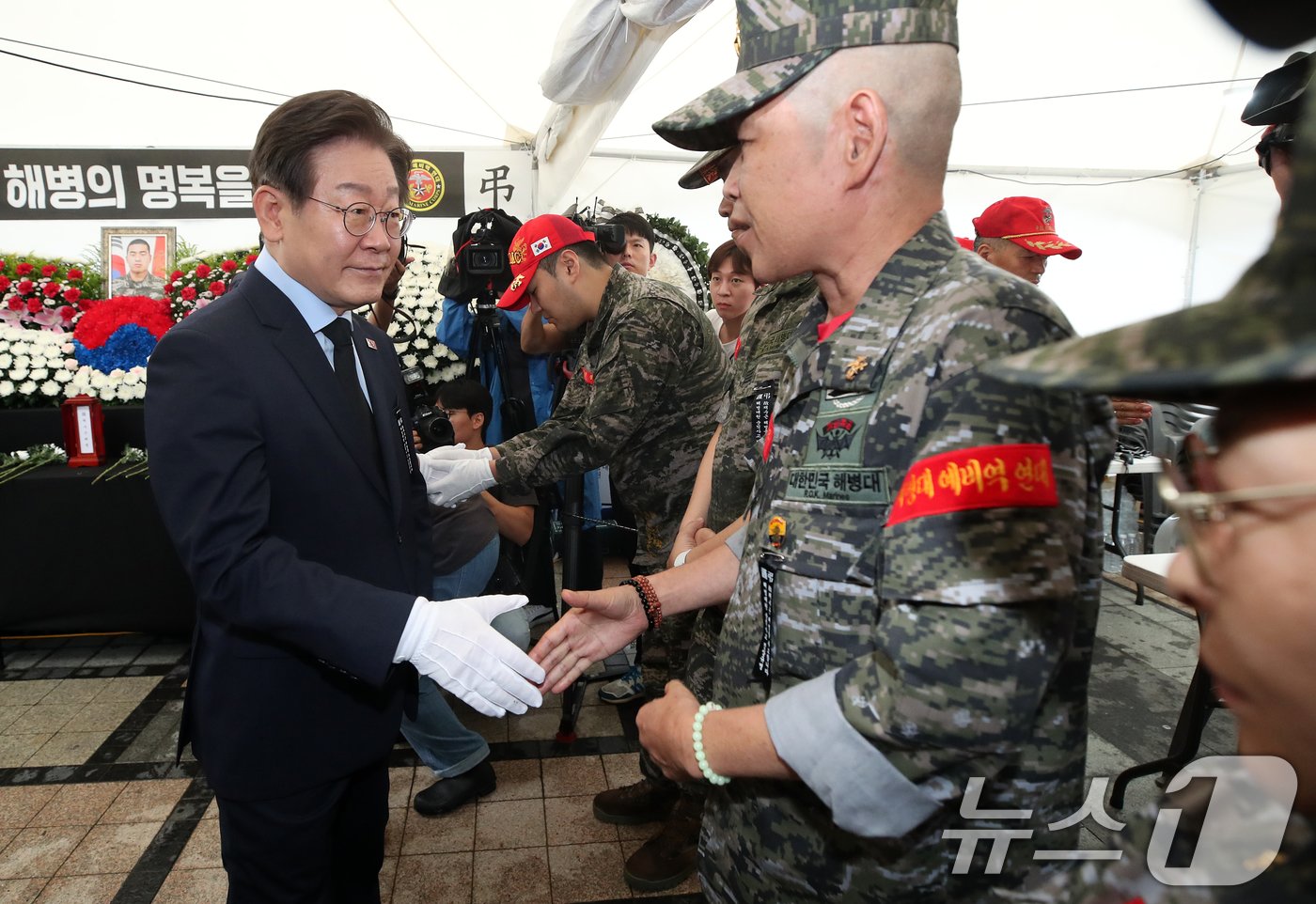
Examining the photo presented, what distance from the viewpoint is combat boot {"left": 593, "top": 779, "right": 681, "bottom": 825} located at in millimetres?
2840

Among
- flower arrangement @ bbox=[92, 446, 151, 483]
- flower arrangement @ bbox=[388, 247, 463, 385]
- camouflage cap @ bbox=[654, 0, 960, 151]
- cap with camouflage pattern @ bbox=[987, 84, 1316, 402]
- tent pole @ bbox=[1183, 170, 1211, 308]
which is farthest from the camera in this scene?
tent pole @ bbox=[1183, 170, 1211, 308]

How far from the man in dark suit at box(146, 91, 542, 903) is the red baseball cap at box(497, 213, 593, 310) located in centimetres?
126

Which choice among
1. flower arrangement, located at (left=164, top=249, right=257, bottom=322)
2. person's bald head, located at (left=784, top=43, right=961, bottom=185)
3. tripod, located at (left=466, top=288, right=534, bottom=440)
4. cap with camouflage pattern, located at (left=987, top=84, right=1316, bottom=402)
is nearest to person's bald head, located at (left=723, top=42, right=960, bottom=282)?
person's bald head, located at (left=784, top=43, right=961, bottom=185)

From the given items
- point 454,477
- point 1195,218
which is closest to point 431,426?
point 454,477

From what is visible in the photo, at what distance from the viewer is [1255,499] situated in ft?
1.37

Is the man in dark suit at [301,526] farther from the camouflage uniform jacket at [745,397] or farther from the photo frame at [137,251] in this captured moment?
the photo frame at [137,251]

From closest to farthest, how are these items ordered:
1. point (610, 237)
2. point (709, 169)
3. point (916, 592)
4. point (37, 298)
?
point (916, 592), point (709, 169), point (610, 237), point (37, 298)

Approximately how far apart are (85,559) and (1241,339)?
4.64 metres

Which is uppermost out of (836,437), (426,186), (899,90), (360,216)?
(426,186)

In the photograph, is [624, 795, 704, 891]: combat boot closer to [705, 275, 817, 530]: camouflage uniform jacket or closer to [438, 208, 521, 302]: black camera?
[705, 275, 817, 530]: camouflage uniform jacket

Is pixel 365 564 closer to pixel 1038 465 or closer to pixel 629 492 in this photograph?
pixel 1038 465

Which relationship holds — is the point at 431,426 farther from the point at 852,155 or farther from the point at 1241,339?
the point at 1241,339

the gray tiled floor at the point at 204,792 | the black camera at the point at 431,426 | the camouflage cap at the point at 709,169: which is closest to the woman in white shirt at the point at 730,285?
the black camera at the point at 431,426

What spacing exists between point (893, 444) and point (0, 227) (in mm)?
8848
